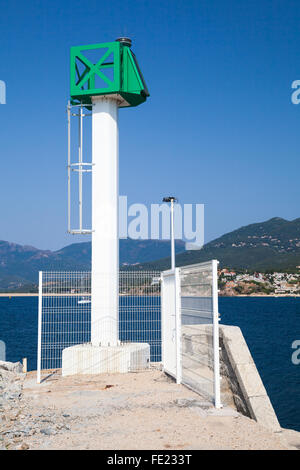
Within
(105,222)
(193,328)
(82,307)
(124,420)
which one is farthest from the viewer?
(105,222)

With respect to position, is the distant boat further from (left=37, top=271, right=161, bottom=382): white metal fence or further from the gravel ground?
the gravel ground

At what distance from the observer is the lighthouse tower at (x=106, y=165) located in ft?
48.6

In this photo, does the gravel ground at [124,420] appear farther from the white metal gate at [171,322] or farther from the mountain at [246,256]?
the mountain at [246,256]

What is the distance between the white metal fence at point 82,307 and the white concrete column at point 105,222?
0.81ft

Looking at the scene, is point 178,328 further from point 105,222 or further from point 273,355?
point 273,355

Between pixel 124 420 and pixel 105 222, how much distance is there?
7.58m

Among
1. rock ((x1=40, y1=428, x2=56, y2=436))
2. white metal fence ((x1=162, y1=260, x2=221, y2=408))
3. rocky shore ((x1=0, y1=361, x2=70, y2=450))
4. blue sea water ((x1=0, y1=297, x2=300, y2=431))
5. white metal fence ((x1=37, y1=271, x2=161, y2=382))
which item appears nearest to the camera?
rocky shore ((x1=0, y1=361, x2=70, y2=450))

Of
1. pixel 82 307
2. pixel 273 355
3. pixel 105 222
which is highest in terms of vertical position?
pixel 105 222

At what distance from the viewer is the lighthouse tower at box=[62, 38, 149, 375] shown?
1480 cm

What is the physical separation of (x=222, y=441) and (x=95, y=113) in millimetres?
10800

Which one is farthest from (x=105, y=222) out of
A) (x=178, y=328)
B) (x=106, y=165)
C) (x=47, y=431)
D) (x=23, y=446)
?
(x=23, y=446)

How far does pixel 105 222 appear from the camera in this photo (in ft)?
49.7

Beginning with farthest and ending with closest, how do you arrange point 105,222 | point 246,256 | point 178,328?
point 246,256
point 105,222
point 178,328

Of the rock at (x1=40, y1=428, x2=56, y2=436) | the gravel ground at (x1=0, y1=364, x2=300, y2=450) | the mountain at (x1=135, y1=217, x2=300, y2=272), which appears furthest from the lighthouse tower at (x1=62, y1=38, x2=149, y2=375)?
the mountain at (x1=135, y1=217, x2=300, y2=272)
